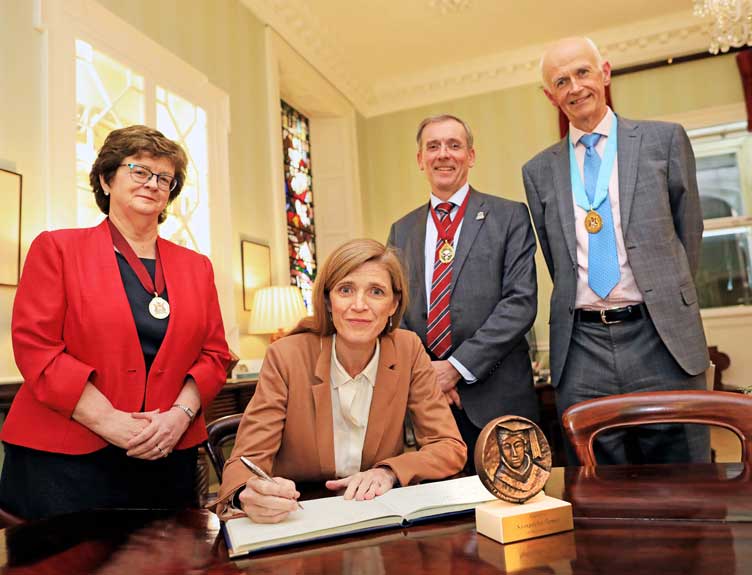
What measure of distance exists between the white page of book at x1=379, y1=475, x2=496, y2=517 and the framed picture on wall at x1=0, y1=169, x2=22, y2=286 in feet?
6.96

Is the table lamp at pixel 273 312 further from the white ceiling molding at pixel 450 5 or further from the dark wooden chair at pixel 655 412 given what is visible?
the dark wooden chair at pixel 655 412

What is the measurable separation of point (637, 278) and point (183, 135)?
115 inches

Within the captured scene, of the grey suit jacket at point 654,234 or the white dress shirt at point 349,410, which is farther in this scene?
the grey suit jacket at point 654,234

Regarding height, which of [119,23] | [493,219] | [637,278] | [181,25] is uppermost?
[181,25]

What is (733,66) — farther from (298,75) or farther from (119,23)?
(119,23)

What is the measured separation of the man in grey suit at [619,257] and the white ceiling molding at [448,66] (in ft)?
11.2

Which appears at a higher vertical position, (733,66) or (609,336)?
(733,66)

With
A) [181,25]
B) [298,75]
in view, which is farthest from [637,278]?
[298,75]

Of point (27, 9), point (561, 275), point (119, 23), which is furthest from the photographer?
point (119, 23)

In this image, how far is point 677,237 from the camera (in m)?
2.01

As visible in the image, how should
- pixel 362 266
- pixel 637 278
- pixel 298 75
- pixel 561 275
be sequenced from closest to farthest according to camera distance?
pixel 362 266 → pixel 637 278 → pixel 561 275 → pixel 298 75

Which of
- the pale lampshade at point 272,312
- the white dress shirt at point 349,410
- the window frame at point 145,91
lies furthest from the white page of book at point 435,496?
the pale lampshade at point 272,312

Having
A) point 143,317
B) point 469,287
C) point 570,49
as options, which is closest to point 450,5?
point 570,49

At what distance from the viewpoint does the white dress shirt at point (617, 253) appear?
1934 mm
